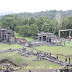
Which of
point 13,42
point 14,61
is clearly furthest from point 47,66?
point 13,42

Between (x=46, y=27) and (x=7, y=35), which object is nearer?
(x=7, y=35)

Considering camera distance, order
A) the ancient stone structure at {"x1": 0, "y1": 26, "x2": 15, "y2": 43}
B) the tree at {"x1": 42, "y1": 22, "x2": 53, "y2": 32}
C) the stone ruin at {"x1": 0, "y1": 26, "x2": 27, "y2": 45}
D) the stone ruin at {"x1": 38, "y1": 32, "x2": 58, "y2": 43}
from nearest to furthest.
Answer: the stone ruin at {"x1": 0, "y1": 26, "x2": 27, "y2": 45} → the ancient stone structure at {"x1": 0, "y1": 26, "x2": 15, "y2": 43} → the stone ruin at {"x1": 38, "y1": 32, "x2": 58, "y2": 43} → the tree at {"x1": 42, "y1": 22, "x2": 53, "y2": 32}

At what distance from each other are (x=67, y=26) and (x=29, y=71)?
58160 mm

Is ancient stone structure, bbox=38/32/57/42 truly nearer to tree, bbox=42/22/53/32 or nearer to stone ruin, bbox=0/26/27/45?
stone ruin, bbox=0/26/27/45

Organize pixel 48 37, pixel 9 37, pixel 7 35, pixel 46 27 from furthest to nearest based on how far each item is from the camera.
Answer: pixel 46 27
pixel 48 37
pixel 7 35
pixel 9 37

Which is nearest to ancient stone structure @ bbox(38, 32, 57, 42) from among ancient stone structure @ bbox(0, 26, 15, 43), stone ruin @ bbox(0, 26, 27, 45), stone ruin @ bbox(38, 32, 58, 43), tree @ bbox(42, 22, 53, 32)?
stone ruin @ bbox(38, 32, 58, 43)

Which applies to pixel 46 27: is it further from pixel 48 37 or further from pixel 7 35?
pixel 7 35

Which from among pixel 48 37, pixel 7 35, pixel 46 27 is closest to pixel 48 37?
pixel 48 37

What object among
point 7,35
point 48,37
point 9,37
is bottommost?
point 48,37

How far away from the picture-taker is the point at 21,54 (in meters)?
38.5

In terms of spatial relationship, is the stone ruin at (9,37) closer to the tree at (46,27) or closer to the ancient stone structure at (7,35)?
the ancient stone structure at (7,35)

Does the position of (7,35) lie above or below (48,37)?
above

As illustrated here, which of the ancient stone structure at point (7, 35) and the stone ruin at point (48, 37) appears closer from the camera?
the ancient stone structure at point (7, 35)

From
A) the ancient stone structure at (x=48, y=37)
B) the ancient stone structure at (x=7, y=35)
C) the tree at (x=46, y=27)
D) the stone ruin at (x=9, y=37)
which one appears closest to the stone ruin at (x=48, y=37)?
the ancient stone structure at (x=48, y=37)
